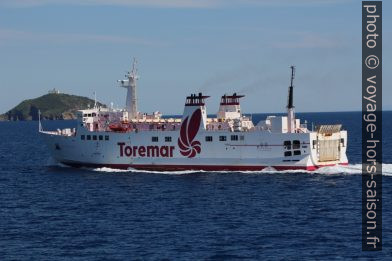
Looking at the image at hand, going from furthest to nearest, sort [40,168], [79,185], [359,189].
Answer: [40,168] < [79,185] < [359,189]

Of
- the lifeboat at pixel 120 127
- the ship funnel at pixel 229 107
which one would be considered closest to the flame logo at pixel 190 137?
the ship funnel at pixel 229 107

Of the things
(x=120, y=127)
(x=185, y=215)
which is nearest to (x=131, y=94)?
(x=120, y=127)

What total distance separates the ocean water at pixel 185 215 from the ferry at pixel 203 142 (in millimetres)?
1210

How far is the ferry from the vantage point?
63062 mm

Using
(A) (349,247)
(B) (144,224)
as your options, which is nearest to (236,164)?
(B) (144,224)

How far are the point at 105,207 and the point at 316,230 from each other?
15965 mm

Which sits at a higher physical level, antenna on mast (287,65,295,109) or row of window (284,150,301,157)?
antenna on mast (287,65,295,109)

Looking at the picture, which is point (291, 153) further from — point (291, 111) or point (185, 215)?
point (185, 215)

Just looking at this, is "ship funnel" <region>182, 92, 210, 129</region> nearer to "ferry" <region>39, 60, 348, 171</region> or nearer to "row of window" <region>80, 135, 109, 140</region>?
"ferry" <region>39, 60, 348, 171</region>

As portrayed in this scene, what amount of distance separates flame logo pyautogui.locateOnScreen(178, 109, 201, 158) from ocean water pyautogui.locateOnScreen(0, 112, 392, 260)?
202 centimetres

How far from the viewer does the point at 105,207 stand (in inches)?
1925

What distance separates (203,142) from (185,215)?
65.6ft

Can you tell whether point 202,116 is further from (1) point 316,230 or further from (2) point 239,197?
(1) point 316,230

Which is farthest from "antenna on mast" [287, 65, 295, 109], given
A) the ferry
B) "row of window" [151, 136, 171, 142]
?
"row of window" [151, 136, 171, 142]
